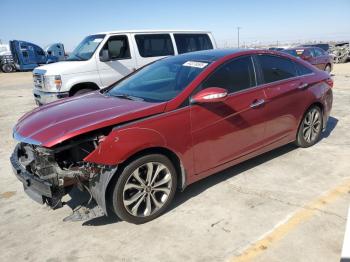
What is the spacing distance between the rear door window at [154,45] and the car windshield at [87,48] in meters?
1.02

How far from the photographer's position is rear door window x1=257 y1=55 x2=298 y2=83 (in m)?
4.75

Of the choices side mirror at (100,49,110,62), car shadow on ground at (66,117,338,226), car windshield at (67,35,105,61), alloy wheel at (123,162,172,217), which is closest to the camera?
alloy wheel at (123,162,172,217)

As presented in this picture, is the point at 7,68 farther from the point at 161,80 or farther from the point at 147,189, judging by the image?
the point at 147,189

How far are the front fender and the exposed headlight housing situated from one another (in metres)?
5.25

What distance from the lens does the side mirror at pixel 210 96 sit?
3.74 metres

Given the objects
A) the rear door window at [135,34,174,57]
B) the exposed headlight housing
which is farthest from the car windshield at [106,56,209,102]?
the rear door window at [135,34,174,57]

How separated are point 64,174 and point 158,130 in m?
0.98

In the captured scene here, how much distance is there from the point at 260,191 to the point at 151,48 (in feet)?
20.6

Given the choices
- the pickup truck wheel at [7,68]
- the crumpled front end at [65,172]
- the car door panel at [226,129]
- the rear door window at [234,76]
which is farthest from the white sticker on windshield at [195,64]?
the pickup truck wheel at [7,68]

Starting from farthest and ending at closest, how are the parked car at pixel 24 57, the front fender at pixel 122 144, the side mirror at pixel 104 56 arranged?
the parked car at pixel 24 57 → the side mirror at pixel 104 56 → the front fender at pixel 122 144

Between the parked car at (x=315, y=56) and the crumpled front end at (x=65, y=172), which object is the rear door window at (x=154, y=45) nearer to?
the crumpled front end at (x=65, y=172)

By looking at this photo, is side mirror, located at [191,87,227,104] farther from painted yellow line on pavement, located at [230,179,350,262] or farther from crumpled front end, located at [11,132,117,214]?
painted yellow line on pavement, located at [230,179,350,262]

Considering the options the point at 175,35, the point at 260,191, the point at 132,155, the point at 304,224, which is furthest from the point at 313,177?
the point at 175,35

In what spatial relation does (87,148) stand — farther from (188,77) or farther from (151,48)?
(151,48)
